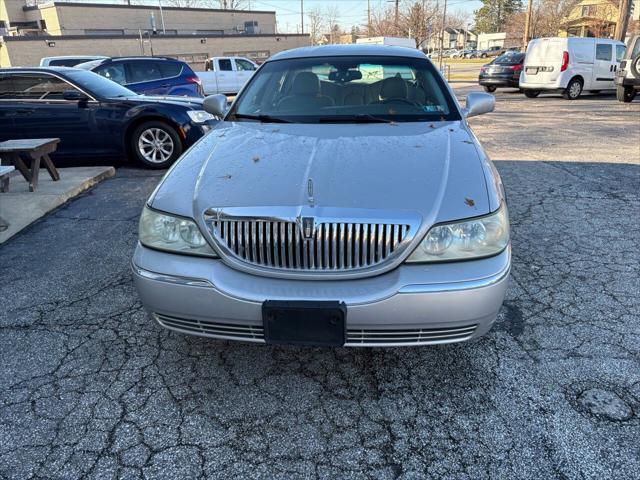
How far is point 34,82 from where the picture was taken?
7047 millimetres

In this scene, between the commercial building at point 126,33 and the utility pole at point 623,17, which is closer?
the utility pole at point 623,17

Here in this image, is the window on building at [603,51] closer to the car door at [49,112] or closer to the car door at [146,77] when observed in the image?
the car door at [146,77]

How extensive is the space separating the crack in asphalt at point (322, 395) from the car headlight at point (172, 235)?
2.34 feet

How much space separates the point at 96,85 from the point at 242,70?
13267mm

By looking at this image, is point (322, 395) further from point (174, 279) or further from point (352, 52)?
point (352, 52)

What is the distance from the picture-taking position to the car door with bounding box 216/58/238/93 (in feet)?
63.2

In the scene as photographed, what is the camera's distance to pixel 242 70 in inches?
774

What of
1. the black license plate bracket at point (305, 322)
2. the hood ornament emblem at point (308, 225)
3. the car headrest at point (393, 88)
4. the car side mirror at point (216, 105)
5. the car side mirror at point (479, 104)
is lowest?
the black license plate bracket at point (305, 322)

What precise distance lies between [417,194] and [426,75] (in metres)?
1.89

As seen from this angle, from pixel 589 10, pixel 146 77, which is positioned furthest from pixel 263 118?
pixel 589 10

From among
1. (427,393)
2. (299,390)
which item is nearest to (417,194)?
(427,393)

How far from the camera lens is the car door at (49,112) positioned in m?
6.94

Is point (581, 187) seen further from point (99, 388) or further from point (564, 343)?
point (99, 388)

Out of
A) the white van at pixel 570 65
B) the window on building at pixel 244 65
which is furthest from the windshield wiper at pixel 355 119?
the window on building at pixel 244 65
